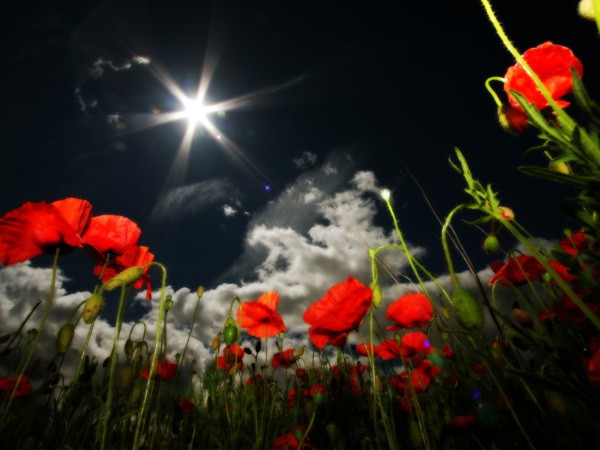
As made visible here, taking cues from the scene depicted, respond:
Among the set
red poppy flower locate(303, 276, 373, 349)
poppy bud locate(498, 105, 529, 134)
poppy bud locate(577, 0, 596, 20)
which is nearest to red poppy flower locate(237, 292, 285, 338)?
red poppy flower locate(303, 276, 373, 349)

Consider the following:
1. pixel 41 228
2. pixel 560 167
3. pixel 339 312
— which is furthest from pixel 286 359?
pixel 560 167

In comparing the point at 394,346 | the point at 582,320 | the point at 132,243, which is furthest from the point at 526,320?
the point at 132,243

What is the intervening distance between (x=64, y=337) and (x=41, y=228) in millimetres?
596

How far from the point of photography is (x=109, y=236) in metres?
1.79

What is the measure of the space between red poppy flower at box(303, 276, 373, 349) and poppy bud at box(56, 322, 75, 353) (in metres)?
1.09

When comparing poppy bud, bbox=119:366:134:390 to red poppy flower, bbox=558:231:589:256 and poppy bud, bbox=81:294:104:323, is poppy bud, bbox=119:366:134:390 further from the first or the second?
red poppy flower, bbox=558:231:589:256

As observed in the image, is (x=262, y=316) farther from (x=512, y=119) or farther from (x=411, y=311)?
(x=512, y=119)

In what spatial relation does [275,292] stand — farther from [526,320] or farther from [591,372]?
[591,372]

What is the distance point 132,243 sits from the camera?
1.87 meters

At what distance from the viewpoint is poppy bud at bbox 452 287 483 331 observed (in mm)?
982

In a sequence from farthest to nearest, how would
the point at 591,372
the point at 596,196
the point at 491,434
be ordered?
the point at 491,434
the point at 596,196
the point at 591,372

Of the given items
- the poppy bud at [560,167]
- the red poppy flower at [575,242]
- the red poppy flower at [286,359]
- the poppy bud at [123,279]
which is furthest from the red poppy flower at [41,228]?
the red poppy flower at [575,242]

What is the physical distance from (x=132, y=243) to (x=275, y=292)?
5.07 feet

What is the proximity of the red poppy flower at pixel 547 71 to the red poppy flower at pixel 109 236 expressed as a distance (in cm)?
187
